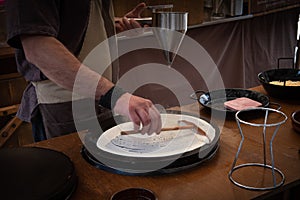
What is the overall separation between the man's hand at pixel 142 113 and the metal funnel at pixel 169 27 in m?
0.27

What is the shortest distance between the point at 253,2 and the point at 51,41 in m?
2.41

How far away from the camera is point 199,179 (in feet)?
3.10

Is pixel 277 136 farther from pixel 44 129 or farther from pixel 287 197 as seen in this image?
pixel 44 129

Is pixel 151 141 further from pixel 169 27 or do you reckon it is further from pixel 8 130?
pixel 8 130

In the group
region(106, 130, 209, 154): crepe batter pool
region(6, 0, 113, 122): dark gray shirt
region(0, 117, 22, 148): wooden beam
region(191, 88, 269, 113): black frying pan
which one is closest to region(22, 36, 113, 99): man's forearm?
region(6, 0, 113, 122): dark gray shirt

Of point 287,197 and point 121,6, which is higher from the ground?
point 121,6

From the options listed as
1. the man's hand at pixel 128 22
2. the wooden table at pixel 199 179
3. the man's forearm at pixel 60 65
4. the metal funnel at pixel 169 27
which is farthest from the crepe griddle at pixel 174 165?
the man's hand at pixel 128 22

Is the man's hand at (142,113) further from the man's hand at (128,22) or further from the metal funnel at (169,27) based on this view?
the man's hand at (128,22)

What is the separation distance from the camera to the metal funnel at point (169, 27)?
1.18m

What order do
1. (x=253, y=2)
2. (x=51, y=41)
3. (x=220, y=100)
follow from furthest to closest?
(x=253, y=2) < (x=220, y=100) < (x=51, y=41)

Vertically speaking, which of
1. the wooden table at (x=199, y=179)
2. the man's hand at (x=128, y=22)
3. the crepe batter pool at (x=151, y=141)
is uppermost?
the man's hand at (x=128, y=22)

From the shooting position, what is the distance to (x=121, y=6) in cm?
249

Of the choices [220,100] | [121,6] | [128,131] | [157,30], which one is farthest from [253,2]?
[128,131]

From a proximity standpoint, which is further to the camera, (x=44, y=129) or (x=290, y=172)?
(x=44, y=129)
